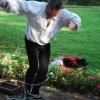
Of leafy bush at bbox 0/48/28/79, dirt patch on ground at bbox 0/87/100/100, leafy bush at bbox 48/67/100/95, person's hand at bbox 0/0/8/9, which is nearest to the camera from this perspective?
person's hand at bbox 0/0/8/9

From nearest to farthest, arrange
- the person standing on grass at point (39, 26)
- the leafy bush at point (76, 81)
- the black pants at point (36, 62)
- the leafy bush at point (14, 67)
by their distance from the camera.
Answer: the person standing on grass at point (39, 26), the black pants at point (36, 62), the leafy bush at point (76, 81), the leafy bush at point (14, 67)

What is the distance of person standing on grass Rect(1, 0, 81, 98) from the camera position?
5.78m

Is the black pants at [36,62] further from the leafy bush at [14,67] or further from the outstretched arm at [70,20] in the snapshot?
the leafy bush at [14,67]

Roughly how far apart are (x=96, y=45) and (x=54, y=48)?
167 cm

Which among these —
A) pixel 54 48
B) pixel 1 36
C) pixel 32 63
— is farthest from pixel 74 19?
pixel 1 36

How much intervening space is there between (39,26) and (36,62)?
1.86 feet

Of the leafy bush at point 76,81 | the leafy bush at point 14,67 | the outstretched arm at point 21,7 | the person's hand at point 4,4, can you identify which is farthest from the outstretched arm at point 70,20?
the leafy bush at point 14,67

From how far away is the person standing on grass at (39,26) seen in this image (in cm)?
578

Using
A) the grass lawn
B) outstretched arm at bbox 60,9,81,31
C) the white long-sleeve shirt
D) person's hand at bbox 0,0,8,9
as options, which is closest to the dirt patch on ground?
the white long-sleeve shirt

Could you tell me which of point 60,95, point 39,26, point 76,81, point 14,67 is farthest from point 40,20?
point 14,67

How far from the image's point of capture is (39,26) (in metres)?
5.97

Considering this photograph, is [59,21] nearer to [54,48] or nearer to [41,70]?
[41,70]

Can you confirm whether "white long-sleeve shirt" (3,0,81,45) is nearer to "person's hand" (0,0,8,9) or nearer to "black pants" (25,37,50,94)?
"black pants" (25,37,50,94)

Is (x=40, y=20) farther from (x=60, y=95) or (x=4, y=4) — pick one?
(x=60, y=95)
